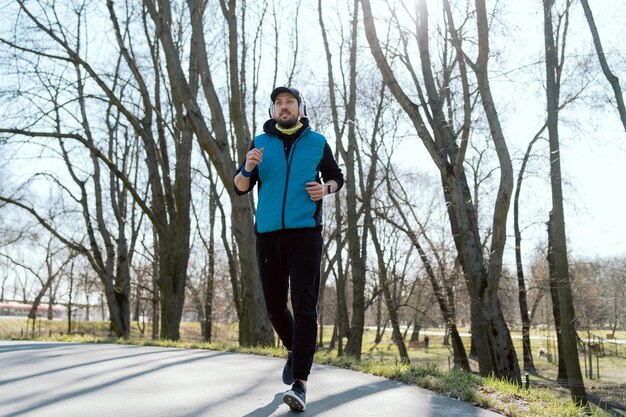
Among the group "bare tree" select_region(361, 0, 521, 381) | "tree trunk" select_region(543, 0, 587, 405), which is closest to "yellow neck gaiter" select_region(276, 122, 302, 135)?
"bare tree" select_region(361, 0, 521, 381)

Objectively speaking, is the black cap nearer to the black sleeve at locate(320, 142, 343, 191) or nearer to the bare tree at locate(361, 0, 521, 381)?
the black sleeve at locate(320, 142, 343, 191)

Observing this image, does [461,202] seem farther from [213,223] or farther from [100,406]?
[213,223]

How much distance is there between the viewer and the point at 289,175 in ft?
11.9

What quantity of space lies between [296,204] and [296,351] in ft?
2.85

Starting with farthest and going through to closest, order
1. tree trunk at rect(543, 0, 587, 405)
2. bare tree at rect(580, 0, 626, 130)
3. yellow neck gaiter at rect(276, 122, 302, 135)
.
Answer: bare tree at rect(580, 0, 626, 130) → tree trunk at rect(543, 0, 587, 405) → yellow neck gaiter at rect(276, 122, 302, 135)

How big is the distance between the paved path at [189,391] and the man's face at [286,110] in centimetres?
174

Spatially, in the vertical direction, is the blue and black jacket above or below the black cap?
below

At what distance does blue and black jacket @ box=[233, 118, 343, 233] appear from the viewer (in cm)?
352

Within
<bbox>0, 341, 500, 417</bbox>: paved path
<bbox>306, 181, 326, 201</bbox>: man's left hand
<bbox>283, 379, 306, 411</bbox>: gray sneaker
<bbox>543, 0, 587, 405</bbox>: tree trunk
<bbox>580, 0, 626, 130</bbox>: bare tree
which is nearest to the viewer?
<bbox>283, 379, 306, 411</bbox>: gray sneaker

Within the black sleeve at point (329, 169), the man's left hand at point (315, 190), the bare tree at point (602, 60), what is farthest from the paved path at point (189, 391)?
the bare tree at point (602, 60)

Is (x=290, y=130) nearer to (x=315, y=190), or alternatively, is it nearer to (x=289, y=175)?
(x=289, y=175)

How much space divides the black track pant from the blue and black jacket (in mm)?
74

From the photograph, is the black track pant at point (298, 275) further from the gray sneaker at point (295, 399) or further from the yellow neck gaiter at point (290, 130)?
the yellow neck gaiter at point (290, 130)

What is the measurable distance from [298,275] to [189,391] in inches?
46.5
